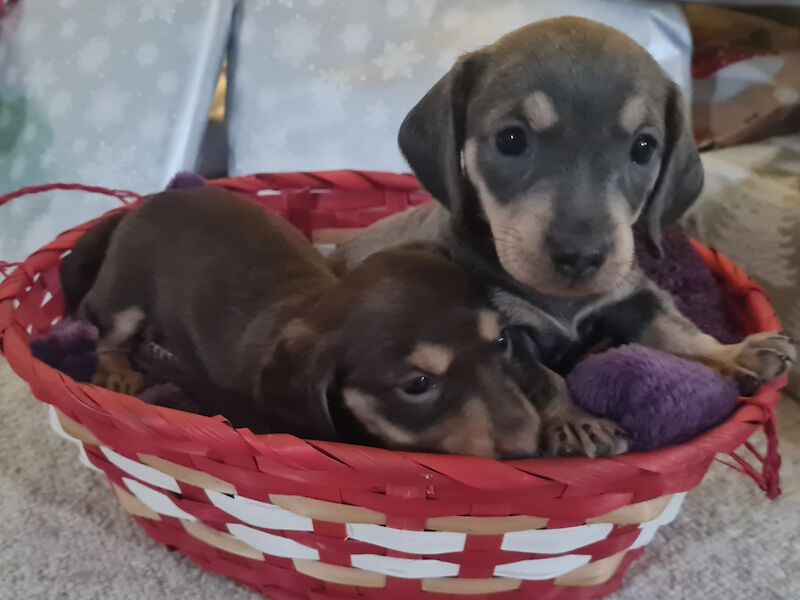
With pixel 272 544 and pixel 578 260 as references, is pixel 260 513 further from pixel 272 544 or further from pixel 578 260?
pixel 578 260

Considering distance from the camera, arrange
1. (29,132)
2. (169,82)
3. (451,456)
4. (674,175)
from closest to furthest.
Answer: (451,456), (674,175), (169,82), (29,132)

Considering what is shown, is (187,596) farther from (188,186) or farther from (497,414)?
(188,186)

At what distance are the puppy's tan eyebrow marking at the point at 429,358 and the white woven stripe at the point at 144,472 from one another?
0.41m

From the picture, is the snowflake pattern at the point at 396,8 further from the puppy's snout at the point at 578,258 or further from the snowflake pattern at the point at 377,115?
the puppy's snout at the point at 578,258

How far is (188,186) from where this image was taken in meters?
2.05

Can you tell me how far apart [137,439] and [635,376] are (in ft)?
2.47

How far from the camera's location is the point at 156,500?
130cm

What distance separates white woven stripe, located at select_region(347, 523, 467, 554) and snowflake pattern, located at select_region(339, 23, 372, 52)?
5.95 ft

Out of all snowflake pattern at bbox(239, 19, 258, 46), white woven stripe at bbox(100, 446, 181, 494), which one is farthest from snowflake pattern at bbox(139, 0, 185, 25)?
white woven stripe at bbox(100, 446, 181, 494)

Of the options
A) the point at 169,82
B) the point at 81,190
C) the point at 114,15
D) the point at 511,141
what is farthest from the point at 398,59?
the point at 511,141

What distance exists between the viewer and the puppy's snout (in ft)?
3.96

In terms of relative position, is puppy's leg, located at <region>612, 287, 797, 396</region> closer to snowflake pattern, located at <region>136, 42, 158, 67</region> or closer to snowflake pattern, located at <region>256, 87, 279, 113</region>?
snowflake pattern, located at <region>256, 87, 279, 113</region>

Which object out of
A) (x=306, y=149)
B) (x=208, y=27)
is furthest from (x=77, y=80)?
(x=306, y=149)

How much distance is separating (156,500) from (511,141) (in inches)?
32.9
